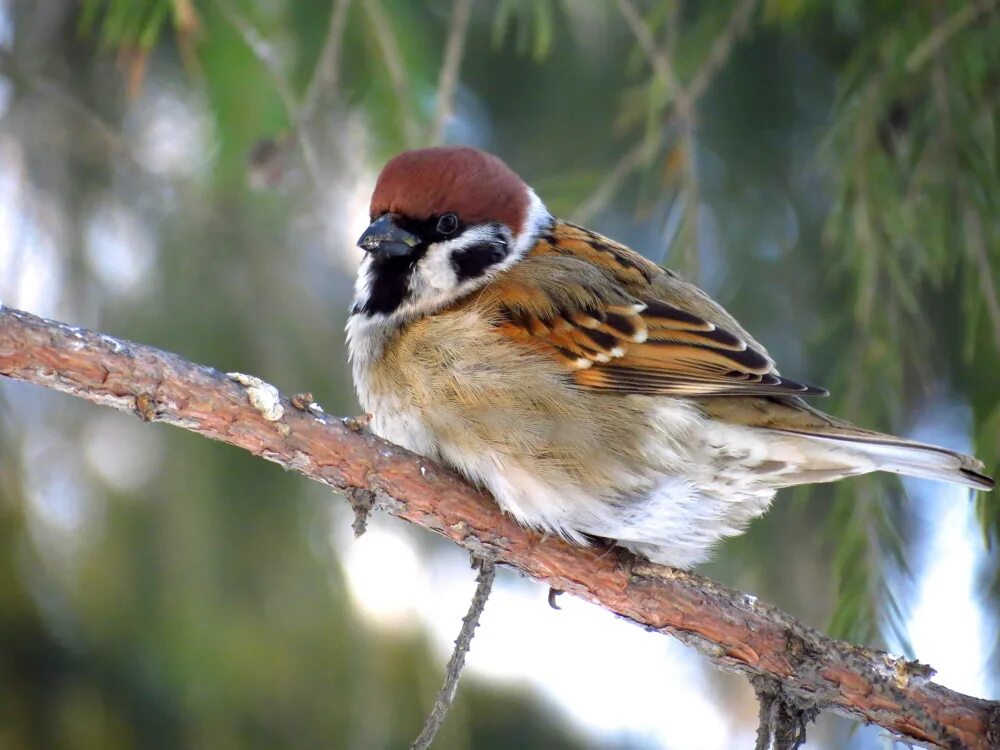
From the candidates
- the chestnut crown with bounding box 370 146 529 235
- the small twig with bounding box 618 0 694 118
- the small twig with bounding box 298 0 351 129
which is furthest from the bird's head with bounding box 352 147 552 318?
the small twig with bounding box 618 0 694 118

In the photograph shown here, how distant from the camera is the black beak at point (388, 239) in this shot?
104 inches

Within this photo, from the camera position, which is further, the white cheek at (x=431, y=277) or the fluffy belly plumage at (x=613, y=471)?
the white cheek at (x=431, y=277)

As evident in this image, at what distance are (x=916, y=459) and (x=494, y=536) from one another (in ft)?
2.85

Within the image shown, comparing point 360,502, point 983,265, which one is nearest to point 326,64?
point 360,502

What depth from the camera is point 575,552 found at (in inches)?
93.2

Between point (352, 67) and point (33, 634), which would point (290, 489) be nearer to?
point (33, 634)

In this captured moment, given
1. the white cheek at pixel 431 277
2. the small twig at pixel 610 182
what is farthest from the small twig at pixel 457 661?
the small twig at pixel 610 182

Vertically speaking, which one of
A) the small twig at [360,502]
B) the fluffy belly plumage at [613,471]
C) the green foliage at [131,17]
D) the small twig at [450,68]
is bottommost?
the small twig at [360,502]

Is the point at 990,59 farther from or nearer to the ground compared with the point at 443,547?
farther from the ground

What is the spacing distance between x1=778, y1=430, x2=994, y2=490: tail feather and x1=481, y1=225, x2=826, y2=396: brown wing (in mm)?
194

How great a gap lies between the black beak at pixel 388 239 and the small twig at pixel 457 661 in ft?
2.77

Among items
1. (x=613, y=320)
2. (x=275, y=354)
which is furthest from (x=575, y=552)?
(x=275, y=354)

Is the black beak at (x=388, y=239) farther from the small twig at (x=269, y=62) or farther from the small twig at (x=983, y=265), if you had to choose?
the small twig at (x=983, y=265)

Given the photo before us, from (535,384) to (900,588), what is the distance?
3.04ft
